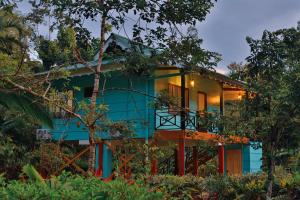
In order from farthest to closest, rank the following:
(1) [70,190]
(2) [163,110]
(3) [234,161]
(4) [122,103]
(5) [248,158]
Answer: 1. (3) [234,161]
2. (5) [248,158]
3. (4) [122,103]
4. (2) [163,110]
5. (1) [70,190]

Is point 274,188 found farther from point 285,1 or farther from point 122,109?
point 122,109

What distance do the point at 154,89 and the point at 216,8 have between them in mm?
9019

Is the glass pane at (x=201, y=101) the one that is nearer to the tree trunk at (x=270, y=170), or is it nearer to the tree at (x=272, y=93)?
the tree trunk at (x=270, y=170)

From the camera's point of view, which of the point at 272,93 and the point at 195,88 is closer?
the point at 272,93

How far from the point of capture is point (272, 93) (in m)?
9.73

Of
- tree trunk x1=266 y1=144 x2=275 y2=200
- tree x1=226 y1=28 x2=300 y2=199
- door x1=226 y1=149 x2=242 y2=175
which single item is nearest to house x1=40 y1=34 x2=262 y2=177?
door x1=226 y1=149 x2=242 y2=175

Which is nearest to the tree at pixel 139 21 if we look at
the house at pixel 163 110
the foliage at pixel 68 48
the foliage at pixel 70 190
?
the foliage at pixel 68 48

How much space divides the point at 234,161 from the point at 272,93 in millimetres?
12459

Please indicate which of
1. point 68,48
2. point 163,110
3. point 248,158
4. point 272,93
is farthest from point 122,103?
point 68,48

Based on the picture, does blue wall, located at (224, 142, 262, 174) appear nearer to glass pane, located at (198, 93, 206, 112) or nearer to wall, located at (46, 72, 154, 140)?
glass pane, located at (198, 93, 206, 112)

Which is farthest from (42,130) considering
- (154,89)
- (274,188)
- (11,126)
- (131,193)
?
(131,193)

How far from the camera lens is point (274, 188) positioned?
12.1 metres

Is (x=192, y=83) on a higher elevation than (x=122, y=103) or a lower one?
higher

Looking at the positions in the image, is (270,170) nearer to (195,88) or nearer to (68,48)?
(68,48)
